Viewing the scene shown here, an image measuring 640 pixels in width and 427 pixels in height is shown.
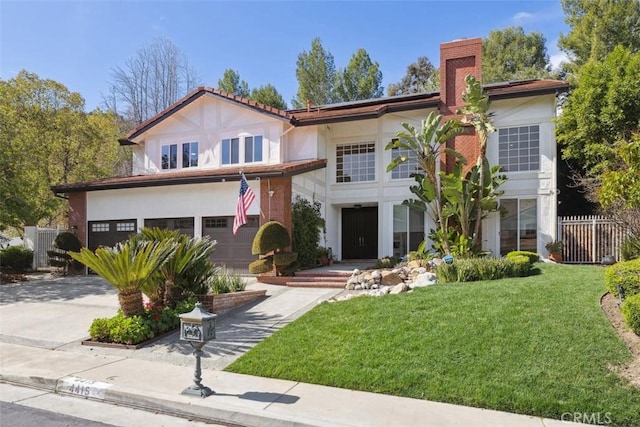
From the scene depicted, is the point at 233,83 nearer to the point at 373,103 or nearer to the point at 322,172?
the point at 373,103

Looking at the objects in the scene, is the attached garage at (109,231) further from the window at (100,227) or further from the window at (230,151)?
the window at (230,151)

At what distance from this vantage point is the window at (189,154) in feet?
63.2

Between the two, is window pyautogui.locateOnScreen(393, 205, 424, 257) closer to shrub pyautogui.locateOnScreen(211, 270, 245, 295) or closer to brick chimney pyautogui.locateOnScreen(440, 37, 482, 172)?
brick chimney pyautogui.locateOnScreen(440, 37, 482, 172)

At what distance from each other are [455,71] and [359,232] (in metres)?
8.33

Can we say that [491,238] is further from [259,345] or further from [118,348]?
[118,348]

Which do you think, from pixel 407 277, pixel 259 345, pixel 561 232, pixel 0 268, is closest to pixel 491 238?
pixel 561 232

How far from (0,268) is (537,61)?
37352mm

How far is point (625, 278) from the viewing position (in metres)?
7.15

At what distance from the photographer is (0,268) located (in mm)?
18109

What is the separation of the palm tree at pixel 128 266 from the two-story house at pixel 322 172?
22.3ft

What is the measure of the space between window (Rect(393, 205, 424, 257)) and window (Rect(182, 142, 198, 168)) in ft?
31.3

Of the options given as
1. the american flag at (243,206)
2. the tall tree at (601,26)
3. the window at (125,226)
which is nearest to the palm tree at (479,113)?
the american flag at (243,206)

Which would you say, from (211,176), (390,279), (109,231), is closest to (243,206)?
(211,176)

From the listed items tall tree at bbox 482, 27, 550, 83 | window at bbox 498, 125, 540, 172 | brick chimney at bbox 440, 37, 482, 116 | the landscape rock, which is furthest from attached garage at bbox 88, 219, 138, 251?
tall tree at bbox 482, 27, 550, 83
